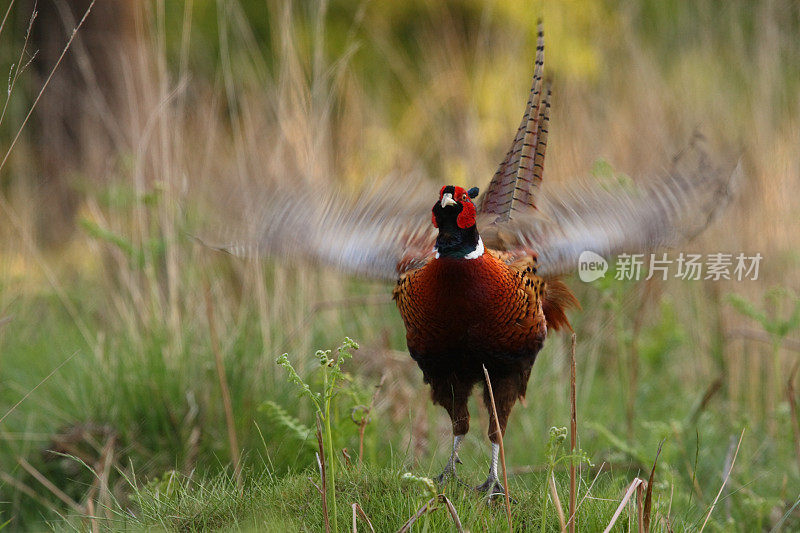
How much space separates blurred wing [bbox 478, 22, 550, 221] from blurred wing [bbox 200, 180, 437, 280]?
0.30 metres

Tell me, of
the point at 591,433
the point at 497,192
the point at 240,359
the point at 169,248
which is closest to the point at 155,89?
the point at 169,248

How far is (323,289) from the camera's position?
17.5ft

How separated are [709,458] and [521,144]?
219cm

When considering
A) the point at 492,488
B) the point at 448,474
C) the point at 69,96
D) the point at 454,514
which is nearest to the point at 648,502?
the point at 454,514

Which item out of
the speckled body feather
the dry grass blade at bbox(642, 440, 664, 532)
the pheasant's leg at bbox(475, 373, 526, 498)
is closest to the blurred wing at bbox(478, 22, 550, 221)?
the speckled body feather

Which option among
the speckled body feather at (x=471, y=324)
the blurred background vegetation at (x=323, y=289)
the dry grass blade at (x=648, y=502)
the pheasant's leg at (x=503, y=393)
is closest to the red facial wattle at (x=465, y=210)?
the speckled body feather at (x=471, y=324)

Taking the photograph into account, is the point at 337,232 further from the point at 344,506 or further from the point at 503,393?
the point at 344,506

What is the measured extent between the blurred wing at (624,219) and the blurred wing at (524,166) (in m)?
0.09

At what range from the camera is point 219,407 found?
3855mm

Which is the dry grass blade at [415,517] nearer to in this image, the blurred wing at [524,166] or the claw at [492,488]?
the claw at [492,488]

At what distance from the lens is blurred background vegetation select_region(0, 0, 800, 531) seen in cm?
375

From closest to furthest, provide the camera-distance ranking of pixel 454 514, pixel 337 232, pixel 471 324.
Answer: pixel 454 514 → pixel 471 324 → pixel 337 232

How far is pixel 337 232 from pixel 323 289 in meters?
1.89

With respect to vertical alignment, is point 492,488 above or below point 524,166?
below
